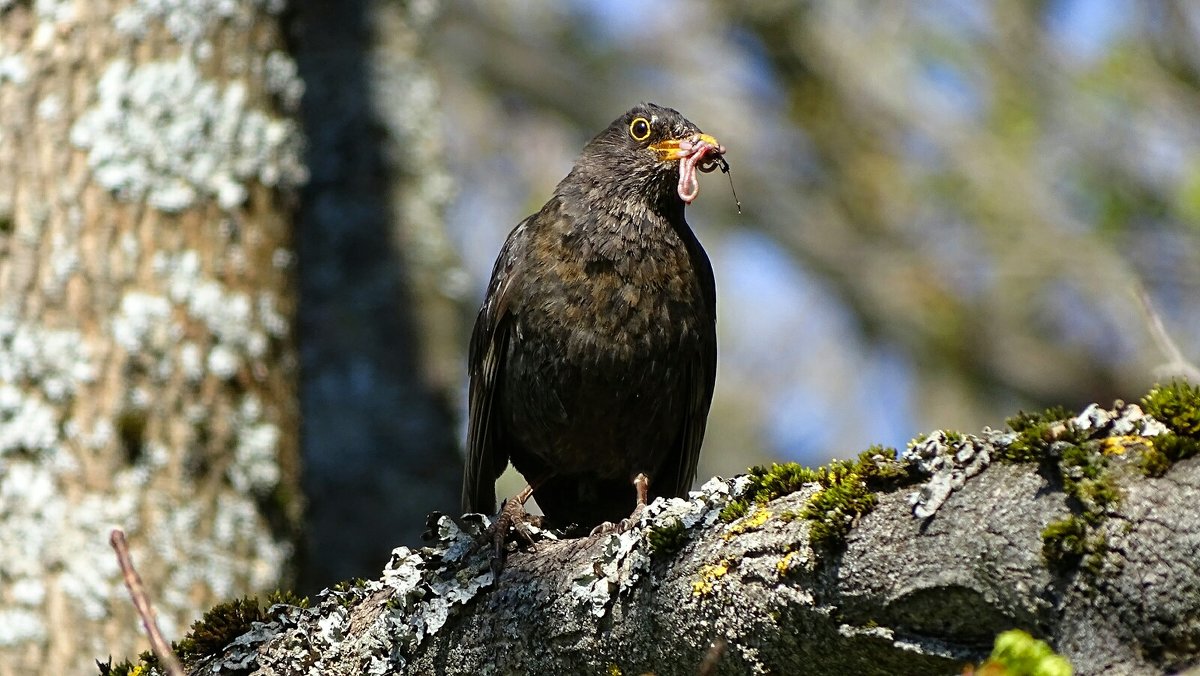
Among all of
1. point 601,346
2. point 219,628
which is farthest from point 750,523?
point 601,346

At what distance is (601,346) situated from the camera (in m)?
4.25

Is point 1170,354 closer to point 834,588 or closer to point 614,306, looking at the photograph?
point 834,588

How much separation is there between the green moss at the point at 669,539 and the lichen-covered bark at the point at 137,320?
2.18 meters

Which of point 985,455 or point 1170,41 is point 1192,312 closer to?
point 1170,41

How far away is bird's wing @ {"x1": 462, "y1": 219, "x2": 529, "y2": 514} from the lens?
4.50m

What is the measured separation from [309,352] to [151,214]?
1877 mm

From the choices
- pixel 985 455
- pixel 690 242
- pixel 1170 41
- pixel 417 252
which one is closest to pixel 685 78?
pixel 1170 41

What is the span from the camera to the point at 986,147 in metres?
10.5

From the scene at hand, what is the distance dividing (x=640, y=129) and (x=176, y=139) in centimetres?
172

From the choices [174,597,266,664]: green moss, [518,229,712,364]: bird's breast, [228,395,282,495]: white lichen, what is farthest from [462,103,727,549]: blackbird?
[174,597,266,664]: green moss

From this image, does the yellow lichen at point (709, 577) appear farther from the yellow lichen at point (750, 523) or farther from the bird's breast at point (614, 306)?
the bird's breast at point (614, 306)

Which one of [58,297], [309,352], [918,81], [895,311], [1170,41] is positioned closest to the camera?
[58,297]

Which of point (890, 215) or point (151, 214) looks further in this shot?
point (890, 215)

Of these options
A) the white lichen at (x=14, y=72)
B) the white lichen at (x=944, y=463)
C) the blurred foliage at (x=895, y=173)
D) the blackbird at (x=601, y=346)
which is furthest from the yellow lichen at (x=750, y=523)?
the blurred foliage at (x=895, y=173)
